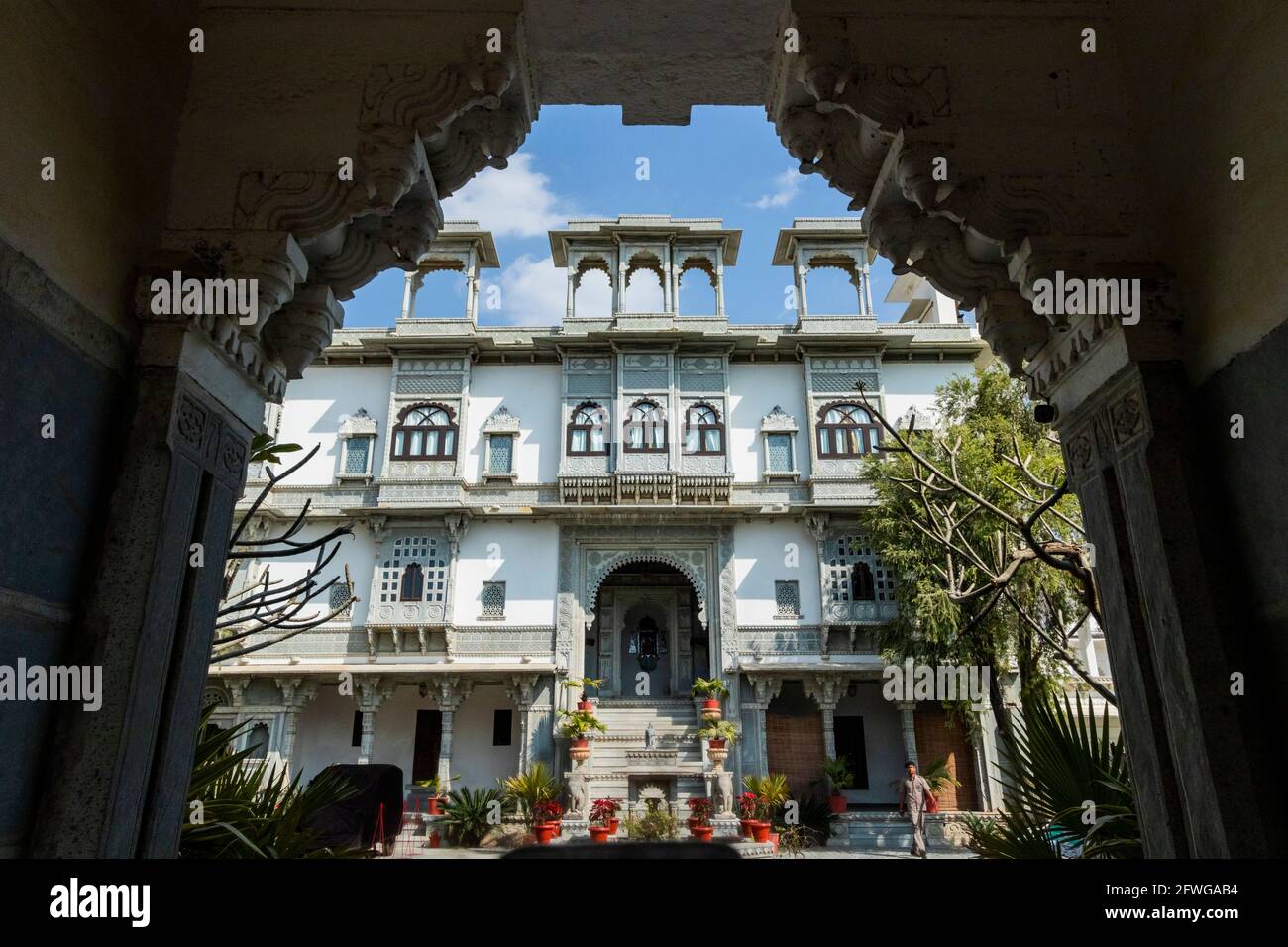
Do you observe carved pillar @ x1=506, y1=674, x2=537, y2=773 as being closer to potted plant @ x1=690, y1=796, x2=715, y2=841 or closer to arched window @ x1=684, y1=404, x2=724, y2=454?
potted plant @ x1=690, y1=796, x2=715, y2=841

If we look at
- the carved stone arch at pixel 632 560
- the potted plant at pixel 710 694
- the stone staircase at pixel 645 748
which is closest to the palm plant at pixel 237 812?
the stone staircase at pixel 645 748

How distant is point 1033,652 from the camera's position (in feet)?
43.5

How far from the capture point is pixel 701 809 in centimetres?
1366

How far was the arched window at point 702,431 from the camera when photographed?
59.8 feet

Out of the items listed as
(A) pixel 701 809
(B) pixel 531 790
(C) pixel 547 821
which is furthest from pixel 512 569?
(A) pixel 701 809

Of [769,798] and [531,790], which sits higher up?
[531,790]

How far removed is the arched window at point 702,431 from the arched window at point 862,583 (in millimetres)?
3969

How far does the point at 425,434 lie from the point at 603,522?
182 inches

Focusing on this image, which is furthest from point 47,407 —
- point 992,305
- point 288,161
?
point 992,305

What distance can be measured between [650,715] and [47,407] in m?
15.5

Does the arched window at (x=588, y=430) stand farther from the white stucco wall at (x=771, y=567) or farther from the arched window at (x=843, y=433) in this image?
the arched window at (x=843, y=433)

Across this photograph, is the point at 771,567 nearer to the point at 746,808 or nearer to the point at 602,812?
the point at 746,808

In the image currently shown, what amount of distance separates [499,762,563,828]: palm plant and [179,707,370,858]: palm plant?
426 inches
